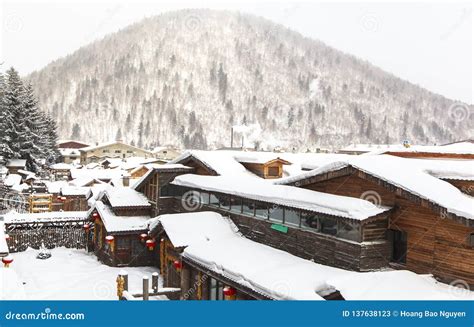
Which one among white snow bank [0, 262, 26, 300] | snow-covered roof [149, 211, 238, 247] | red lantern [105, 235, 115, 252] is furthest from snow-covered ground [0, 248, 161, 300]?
white snow bank [0, 262, 26, 300]

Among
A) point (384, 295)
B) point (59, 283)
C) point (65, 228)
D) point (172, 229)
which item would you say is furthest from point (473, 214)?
point (65, 228)

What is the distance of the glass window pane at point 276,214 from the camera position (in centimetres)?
1877

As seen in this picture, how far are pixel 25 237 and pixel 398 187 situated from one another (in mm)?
24444

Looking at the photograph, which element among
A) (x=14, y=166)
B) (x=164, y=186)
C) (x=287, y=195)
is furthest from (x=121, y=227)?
(x=14, y=166)

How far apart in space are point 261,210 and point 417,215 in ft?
25.3

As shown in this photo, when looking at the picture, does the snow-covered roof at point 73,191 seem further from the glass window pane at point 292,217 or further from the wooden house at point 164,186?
the glass window pane at point 292,217

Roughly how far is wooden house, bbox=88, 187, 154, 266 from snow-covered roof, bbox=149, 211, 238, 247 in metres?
3.27

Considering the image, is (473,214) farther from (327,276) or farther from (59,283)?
(59,283)

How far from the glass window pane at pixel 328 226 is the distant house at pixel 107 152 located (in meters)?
91.7

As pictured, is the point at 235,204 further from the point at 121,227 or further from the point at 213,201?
the point at 121,227

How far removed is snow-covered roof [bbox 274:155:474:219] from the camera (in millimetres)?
12766

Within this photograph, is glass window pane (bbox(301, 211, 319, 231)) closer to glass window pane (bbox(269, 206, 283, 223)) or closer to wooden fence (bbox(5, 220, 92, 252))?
glass window pane (bbox(269, 206, 283, 223))

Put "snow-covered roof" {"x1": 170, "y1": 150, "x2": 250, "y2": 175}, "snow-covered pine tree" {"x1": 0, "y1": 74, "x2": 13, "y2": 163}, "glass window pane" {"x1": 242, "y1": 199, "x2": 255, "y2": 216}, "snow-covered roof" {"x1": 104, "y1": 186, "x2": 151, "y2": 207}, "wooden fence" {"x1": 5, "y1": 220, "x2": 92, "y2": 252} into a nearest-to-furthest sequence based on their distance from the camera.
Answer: "glass window pane" {"x1": 242, "y1": 199, "x2": 255, "y2": 216} → "snow-covered roof" {"x1": 170, "y1": 150, "x2": 250, "y2": 175} → "snow-covered roof" {"x1": 104, "y1": 186, "x2": 151, "y2": 207} → "wooden fence" {"x1": 5, "y1": 220, "x2": 92, "y2": 252} → "snow-covered pine tree" {"x1": 0, "y1": 74, "x2": 13, "y2": 163}

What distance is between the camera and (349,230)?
15.2 m
